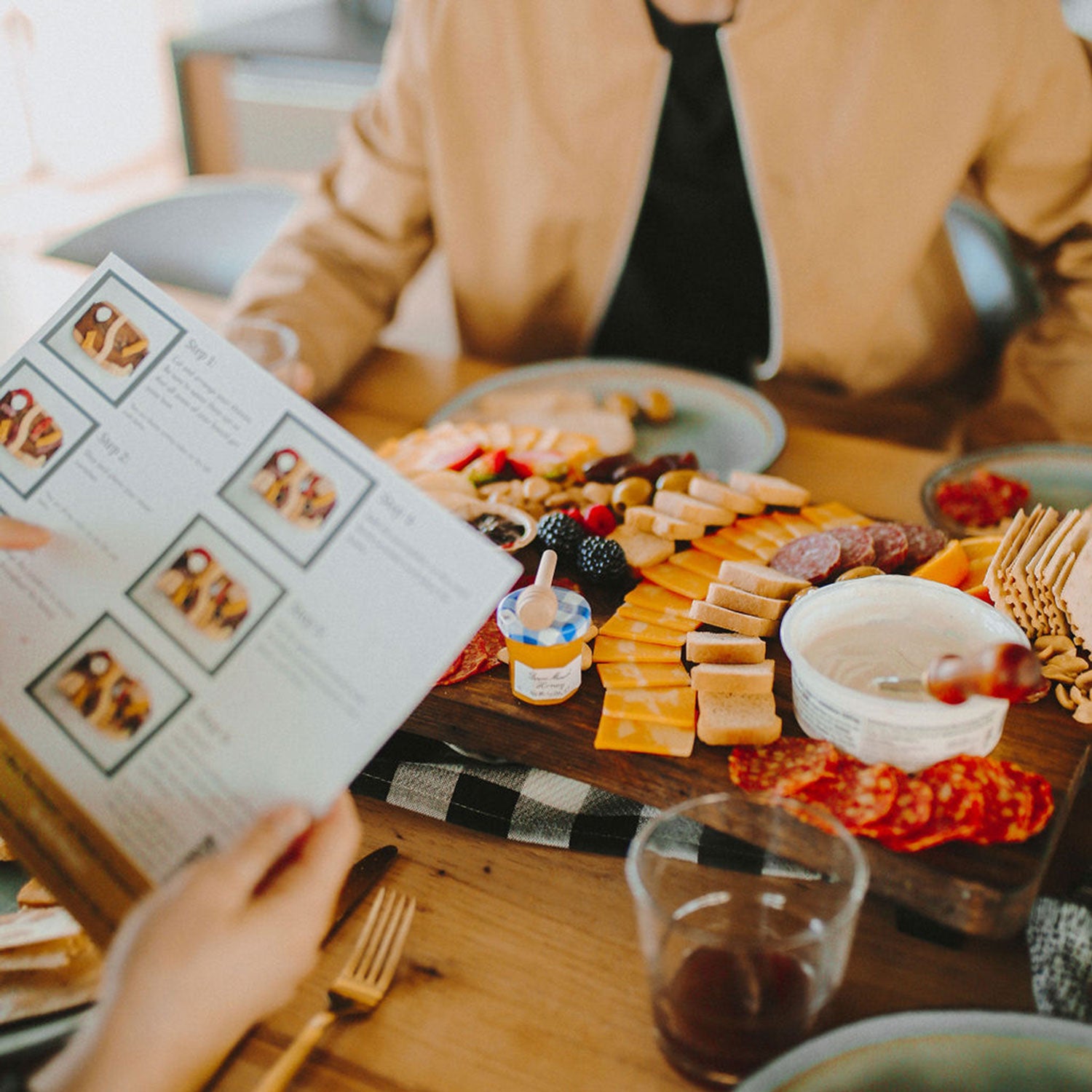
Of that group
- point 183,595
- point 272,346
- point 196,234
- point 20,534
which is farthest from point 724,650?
point 196,234

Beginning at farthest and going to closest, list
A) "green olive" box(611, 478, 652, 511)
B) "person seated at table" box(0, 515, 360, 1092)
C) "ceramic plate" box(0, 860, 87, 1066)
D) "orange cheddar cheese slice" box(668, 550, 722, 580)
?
"green olive" box(611, 478, 652, 511)
"orange cheddar cheese slice" box(668, 550, 722, 580)
"ceramic plate" box(0, 860, 87, 1066)
"person seated at table" box(0, 515, 360, 1092)

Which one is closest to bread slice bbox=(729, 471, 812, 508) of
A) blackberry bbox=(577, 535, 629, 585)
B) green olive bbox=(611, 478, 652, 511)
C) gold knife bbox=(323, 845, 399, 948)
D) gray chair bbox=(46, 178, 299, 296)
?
green olive bbox=(611, 478, 652, 511)

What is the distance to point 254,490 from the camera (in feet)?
2.19

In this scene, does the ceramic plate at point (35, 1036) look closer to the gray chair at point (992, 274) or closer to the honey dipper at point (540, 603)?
the honey dipper at point (540, 603)

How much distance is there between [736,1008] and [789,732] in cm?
26

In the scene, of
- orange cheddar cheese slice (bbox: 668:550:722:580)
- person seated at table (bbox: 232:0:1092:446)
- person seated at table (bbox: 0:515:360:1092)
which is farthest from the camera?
person seated at table (bbox: 232:0:1092:446)

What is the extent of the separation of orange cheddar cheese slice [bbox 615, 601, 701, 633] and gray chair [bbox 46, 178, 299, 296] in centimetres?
150

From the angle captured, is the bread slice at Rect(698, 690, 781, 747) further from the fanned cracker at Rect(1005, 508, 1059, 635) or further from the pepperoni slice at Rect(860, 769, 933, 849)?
the fanned cracker at Rect(1005, 508, 1059, 635)

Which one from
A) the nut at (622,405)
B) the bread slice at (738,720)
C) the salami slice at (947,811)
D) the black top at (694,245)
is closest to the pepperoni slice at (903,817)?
the salami slice at (947,811)

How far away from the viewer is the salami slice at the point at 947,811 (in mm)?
713

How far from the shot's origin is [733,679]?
0.85 meters

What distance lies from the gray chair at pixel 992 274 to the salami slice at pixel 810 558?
1.01 m

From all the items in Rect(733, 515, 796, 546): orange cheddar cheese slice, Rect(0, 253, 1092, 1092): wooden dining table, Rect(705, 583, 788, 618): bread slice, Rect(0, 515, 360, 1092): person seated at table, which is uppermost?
Rect(0, 515, 360, 1092): person seated at table

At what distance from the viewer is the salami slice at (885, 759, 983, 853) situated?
71cm
